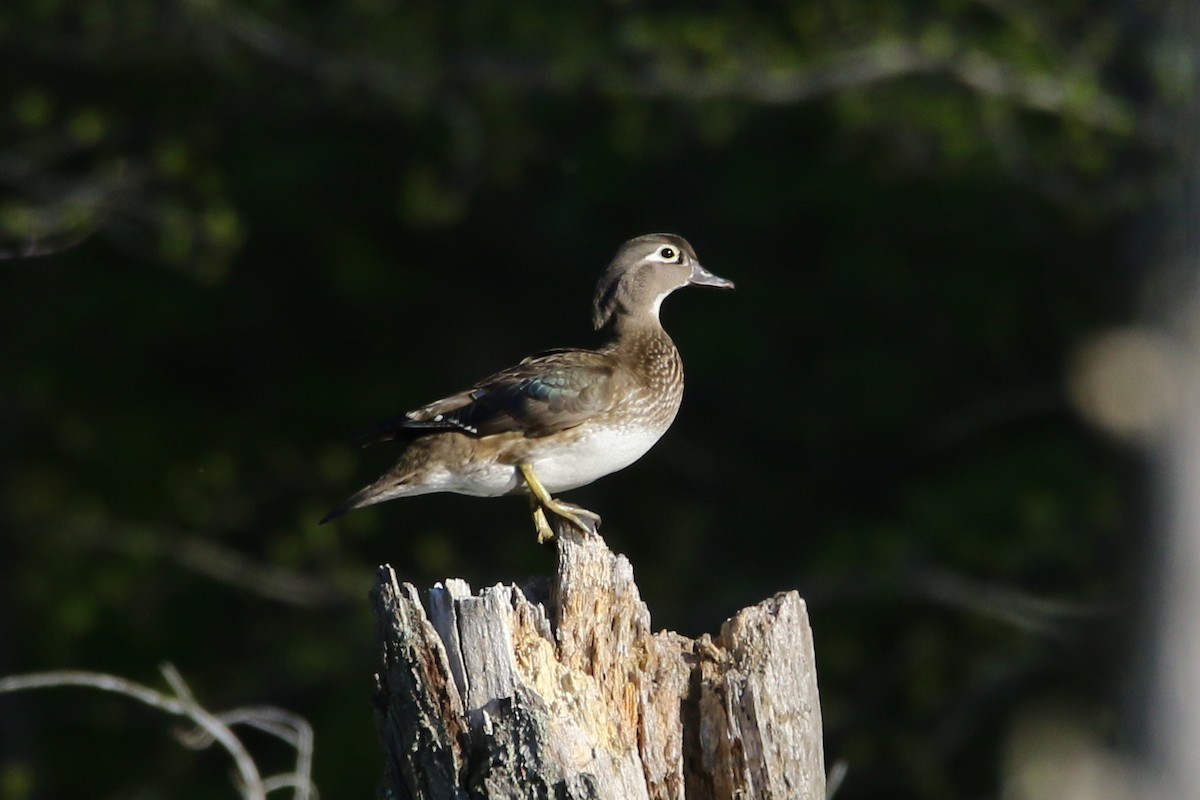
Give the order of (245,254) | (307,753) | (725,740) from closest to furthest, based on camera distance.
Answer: (725,740) → (307,753) → (245,254)

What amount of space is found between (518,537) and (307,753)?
6686 mm

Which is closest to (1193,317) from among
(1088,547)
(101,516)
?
(1088,547)

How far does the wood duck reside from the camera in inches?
196

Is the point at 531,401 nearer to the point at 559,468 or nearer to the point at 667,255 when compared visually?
the point at 559,468

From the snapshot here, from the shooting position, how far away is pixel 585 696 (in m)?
3.60

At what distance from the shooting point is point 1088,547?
32.1 ft

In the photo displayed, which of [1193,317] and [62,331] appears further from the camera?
[62,331]

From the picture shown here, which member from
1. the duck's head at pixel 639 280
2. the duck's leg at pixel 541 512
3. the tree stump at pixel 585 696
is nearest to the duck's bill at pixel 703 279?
the duck's head at pixel 639 280

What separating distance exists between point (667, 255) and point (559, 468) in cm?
97

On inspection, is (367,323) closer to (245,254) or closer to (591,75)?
(245,254)

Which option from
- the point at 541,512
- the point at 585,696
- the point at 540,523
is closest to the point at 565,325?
the point at 541,512

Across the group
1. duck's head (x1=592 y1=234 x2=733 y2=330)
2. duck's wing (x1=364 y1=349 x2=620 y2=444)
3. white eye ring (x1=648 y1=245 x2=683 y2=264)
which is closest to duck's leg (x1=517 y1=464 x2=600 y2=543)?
duck's wing (x1=364 y1=349 x2=620 y2=444)

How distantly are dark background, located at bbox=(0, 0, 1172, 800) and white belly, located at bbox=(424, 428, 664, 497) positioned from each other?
3213 millimetres

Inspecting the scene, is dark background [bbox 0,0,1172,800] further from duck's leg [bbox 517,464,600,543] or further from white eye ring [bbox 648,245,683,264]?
duck's leg [bbox 517,464,600,543]
